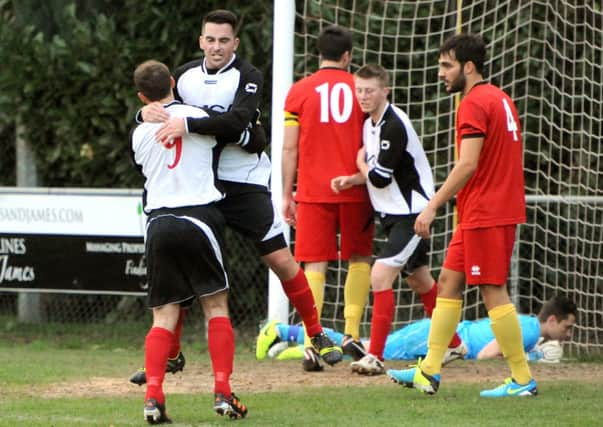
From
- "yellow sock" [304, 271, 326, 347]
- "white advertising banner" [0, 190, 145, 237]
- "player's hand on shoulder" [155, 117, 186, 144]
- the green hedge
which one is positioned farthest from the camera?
the green hedge

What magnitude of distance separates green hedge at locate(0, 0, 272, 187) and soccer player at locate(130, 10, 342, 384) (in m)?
4.36

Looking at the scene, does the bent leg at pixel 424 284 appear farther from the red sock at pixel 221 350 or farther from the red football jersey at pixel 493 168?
the red sock at pixel 221 350

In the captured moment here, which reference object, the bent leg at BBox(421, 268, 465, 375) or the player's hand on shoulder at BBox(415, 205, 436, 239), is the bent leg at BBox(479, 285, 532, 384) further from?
the player's hand on shoulder at BBox(415, 205, 436, 239)

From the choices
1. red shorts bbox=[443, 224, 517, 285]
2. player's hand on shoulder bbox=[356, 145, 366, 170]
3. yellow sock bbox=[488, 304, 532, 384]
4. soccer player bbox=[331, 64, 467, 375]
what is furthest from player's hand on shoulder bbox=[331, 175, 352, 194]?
yellow sock bbox=[488, 304, 532, 384]

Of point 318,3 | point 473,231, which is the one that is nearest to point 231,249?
point 318,3

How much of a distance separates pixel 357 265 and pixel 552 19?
3278 mm

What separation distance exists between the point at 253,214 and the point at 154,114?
3.96ft

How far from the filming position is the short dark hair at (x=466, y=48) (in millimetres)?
6914

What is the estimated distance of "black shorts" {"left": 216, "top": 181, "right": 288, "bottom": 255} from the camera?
7188 mm

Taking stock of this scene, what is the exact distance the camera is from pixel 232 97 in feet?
22.9

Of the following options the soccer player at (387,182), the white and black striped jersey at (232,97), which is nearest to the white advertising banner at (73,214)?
the soccer player at (387,182)

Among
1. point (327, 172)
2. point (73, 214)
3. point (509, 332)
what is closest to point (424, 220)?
point (509, 332)

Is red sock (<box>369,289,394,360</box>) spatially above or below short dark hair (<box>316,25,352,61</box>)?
below

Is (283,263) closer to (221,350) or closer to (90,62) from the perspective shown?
(221,350)
